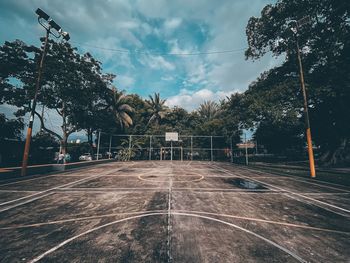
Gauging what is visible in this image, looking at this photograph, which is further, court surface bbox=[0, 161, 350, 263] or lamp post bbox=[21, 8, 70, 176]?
lamp post bbox=[21, 8, 70, 176]

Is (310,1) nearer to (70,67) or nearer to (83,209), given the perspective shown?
(83,209)

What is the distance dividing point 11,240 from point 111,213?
2.00m

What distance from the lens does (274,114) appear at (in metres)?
14.6

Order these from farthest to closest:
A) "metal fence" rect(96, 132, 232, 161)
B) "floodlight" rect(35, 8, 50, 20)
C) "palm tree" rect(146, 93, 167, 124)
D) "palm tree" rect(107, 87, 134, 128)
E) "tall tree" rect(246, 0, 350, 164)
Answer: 1. "palm tree" rect(146, 93, 167, 124)
2. "palm tree" rect(107, 87, 134, 128)
3. "metal fence" rect(96, 132, 232, 161)
4. "tall tree" rect(246, 0, 350, 164)
5. "floodlight" rect(35, 8, 50, 20)

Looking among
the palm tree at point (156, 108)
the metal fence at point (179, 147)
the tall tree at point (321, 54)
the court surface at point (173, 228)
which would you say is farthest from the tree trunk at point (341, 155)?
the palm tree at point (156, 108)

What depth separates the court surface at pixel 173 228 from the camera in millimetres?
2787

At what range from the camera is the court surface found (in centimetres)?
279

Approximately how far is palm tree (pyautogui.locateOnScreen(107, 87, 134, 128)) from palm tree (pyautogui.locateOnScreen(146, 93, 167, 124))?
4.53 meters

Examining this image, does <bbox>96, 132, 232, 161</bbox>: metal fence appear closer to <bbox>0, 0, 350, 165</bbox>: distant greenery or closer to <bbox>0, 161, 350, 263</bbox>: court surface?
<bbox>0, 0, 350, 165</bbox>: distant greenery

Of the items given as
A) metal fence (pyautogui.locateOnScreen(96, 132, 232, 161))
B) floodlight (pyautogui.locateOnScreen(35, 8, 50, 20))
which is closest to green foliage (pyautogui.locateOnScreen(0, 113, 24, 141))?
metal fence (pyautogui.locateOnScreen(96, 132, 232, 161))

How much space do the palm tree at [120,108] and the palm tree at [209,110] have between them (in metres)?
15.3

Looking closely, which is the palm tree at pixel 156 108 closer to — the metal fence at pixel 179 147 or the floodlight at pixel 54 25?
the metal fence at pixel 179 147

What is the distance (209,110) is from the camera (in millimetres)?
36344

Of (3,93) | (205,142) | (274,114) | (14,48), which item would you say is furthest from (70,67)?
(274,114)
